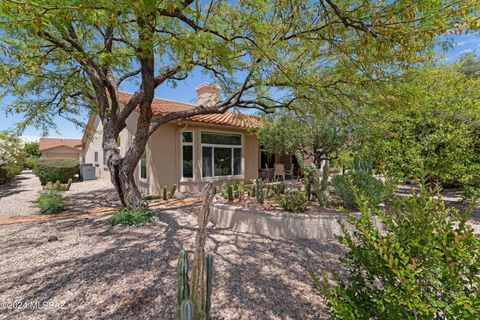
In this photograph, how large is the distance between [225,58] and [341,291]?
4623 mm

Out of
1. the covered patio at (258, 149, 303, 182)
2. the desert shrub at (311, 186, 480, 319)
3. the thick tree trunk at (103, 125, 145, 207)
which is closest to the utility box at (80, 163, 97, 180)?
the thick tree trunk at (103, 125, 145, 207)

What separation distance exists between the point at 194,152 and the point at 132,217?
5.10m

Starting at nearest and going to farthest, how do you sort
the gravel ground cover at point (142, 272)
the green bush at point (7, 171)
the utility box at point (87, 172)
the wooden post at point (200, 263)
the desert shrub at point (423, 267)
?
the desert shrub at point (423, 267)
the wooden post at point (200, 263)
the gravel ground cover at point (142, 272)
the green bush at point (7, 171)
the utility box at point (87, 172)

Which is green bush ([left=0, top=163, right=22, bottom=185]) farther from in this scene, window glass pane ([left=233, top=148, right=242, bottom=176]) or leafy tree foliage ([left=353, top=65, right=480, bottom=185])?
leafy tree foliage ([left=353, top=65, right=480, bottom=185])

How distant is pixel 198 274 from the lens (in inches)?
74.9

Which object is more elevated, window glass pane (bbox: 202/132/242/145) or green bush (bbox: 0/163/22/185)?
window glass pane (bbox: 202/132/242/145)

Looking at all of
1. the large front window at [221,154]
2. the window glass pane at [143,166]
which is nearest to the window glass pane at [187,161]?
the large front window at [221,154]

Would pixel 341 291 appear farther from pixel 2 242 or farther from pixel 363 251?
pixel 2 242

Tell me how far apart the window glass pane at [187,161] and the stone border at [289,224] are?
218 inches

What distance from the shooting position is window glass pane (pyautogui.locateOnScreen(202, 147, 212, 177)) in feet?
36.4

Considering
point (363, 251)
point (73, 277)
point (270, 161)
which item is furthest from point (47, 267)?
point (270, 161)

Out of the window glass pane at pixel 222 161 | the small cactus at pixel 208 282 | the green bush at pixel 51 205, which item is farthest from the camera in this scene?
the window glass pane at pixel 222 161

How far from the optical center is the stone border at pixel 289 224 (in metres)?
5.23

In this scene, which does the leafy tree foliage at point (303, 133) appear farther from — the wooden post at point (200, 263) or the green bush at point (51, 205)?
the green bush at point (51, 205)
